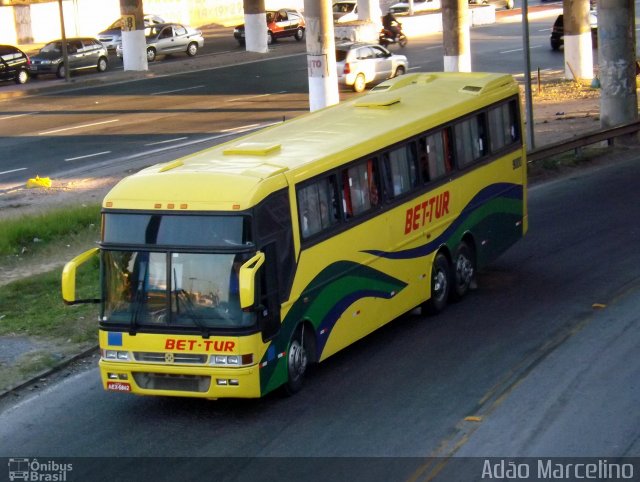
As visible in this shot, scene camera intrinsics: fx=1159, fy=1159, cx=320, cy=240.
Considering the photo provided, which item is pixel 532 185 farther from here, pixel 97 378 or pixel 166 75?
pixel 166 75

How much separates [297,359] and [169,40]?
43795 millimetres

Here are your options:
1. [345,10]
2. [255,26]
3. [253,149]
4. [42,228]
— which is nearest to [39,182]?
[42,228]

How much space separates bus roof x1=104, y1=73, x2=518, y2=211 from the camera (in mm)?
12219

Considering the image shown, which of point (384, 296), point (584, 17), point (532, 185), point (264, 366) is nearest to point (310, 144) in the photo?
point (384, 296)

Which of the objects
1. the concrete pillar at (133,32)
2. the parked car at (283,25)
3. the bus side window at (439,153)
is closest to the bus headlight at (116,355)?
the bus side window at (439,153)

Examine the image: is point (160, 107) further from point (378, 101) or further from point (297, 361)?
point (297, 361)

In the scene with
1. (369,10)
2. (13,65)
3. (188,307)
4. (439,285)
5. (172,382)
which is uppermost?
(369,10)

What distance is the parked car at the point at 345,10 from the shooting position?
212ft

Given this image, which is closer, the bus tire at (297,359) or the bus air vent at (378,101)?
the bus tire at (297,359)

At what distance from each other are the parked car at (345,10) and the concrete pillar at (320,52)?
31.6 meters
